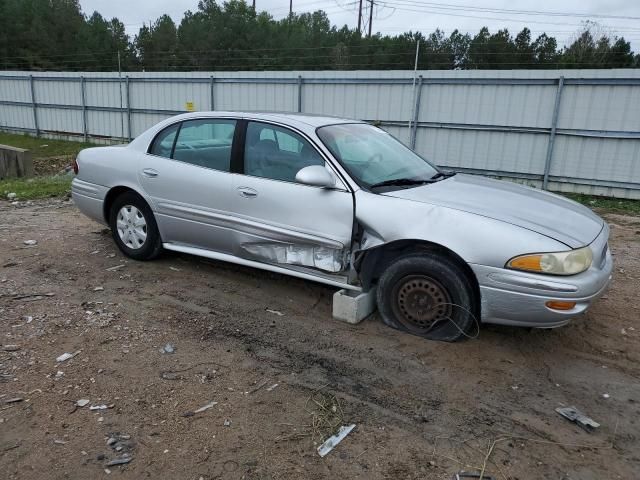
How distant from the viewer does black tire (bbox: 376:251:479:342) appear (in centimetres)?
370

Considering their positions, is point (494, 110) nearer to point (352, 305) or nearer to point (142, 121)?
point (352, 305)

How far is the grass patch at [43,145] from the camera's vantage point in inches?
686

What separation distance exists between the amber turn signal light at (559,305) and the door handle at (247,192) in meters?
2.39

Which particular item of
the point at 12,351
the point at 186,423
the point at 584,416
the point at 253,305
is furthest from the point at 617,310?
the point at 12,351

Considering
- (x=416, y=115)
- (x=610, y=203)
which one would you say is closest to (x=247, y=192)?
(x=610, y=203)

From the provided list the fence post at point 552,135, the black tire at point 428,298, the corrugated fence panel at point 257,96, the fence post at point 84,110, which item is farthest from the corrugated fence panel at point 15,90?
the black tire at point 428,298

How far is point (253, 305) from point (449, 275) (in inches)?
68.6

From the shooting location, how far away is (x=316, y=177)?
4004 millimetres

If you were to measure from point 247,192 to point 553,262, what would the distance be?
7.99 ft

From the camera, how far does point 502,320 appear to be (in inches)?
142

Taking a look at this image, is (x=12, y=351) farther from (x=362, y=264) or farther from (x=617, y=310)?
(x=617, y=310)

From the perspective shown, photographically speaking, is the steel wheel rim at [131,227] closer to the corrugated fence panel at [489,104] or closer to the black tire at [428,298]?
the black tire at [428,298]

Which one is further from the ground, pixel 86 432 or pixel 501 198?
pixel 501 198

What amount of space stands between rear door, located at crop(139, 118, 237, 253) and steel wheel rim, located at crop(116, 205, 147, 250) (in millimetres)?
291
